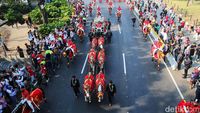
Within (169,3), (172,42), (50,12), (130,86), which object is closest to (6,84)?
(130,86)

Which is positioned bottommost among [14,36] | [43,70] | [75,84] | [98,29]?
[75,84]

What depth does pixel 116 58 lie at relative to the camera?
23.0 m

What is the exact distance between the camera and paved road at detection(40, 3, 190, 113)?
15702mm

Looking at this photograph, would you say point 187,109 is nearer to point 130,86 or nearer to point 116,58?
point 130,86

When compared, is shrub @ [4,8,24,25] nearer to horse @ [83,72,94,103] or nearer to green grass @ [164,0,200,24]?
horse @ [83,72,94,103]

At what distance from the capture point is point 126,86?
1803 cm

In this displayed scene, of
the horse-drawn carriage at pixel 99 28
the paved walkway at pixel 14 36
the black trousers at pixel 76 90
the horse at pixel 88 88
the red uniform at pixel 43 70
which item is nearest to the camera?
the horse at pixel 88 88

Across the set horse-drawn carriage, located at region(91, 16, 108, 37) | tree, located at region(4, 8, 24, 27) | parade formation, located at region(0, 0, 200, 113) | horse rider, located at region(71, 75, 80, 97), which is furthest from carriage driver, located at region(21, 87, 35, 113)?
tree, located at region(4, 8, 24, 27)

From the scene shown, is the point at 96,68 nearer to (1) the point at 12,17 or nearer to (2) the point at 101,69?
(2) the point at 101,69

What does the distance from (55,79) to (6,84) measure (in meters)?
4.36

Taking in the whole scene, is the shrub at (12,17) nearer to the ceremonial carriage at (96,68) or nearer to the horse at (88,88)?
the ceremonial carriage at (96,68)

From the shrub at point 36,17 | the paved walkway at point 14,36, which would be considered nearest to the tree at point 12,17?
the paved walkway at point 14,36

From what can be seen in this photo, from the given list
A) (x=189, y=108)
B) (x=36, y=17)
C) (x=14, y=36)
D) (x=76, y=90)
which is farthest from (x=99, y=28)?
(x=189, y=108)

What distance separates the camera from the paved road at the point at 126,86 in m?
15.7
